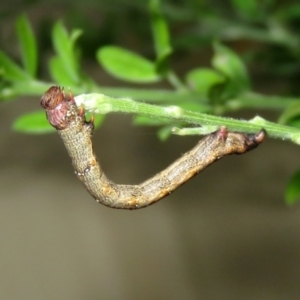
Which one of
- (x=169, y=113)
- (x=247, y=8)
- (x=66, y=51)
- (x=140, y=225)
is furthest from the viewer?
(x=140, y=225)

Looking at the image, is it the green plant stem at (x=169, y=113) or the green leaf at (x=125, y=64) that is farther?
the green leaf at (x=125, y=64)

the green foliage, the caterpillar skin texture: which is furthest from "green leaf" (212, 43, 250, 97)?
the caterpillar skin texture

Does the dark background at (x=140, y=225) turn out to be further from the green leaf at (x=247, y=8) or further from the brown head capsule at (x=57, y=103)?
the brown head capsule at (x=57, y=103)

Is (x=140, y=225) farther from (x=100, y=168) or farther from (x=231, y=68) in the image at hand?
(x=100, y=168)

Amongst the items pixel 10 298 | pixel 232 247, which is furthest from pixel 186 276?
pixel 10 298

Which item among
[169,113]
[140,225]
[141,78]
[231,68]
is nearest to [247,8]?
[231,68]

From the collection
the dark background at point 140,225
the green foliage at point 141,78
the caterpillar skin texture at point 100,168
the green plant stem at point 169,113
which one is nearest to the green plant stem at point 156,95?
the green foliage at point 141,78
